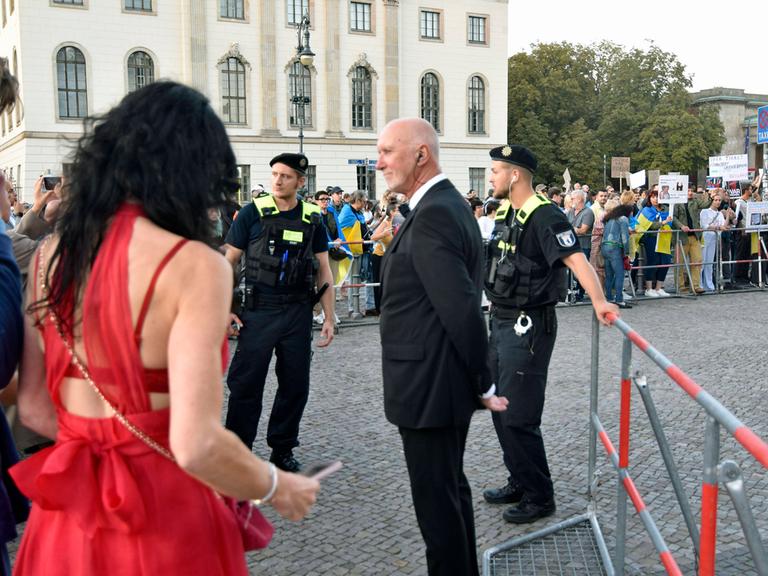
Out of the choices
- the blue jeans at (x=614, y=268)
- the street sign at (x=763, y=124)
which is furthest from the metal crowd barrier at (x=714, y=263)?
the street sign at (x=763, y=124)

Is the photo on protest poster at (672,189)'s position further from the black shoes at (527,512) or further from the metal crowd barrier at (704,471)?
the metal crowd barrier at (704,471)

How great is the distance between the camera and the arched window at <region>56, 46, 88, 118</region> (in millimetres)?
40312

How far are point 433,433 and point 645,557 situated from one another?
5.45 feet

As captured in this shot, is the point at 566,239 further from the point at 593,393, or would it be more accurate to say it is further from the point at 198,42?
the point at 198,42

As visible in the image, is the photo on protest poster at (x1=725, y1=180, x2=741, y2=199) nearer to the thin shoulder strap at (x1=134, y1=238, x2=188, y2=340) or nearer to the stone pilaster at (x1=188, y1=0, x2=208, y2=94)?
the thin shoulder strap at (x1=134, y1=238, x2=188, y2=340)

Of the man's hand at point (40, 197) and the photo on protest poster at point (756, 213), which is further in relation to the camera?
the photo on protest poster at point (756, 213)

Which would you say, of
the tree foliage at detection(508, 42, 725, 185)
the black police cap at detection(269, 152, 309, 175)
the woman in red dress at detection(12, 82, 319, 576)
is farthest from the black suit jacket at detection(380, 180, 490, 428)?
the tree foliage at detection(508, 42, 725, 185)

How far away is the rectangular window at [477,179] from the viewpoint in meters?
52.1

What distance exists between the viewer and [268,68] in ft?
145

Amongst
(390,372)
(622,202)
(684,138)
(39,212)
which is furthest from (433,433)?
(684,138)

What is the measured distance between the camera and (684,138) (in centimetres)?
5456

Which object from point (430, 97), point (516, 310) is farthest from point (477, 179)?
point (516, 310)

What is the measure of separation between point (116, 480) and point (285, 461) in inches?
148

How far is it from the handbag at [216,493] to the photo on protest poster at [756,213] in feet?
52.6
